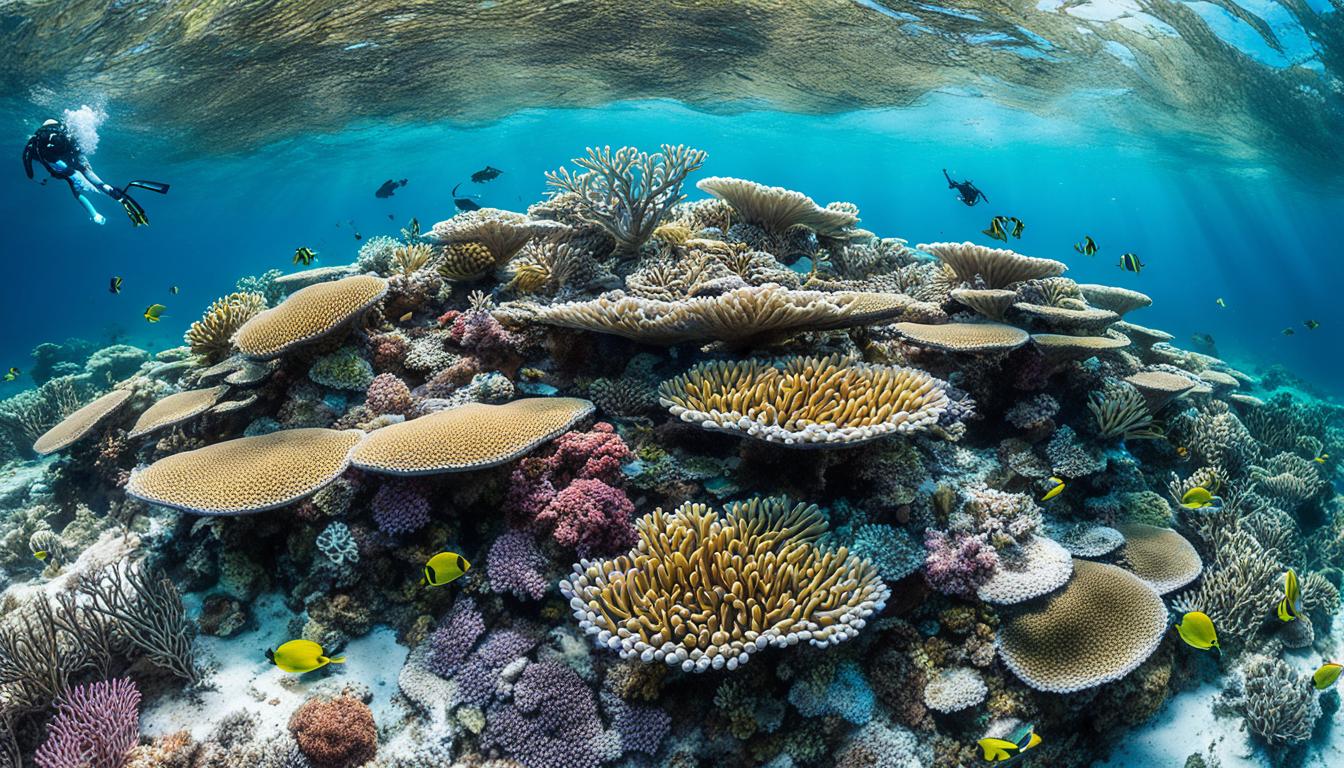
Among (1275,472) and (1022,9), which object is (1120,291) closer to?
(1275,472)

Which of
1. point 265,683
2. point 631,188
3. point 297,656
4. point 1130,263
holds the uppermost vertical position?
point 631,188

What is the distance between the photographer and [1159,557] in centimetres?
502

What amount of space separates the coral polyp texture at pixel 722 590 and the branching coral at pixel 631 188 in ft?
11.5

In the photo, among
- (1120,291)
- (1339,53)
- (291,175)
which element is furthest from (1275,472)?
(291,175)

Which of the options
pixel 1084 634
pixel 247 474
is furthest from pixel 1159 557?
pixel 247 474

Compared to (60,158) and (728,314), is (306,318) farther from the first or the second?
(60,158)

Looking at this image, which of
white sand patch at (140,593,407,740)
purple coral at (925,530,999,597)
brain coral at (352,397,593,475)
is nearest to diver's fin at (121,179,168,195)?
brain coral at (352,397,593,475)

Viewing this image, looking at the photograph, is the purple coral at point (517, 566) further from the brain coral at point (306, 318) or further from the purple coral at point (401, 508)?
the brain coral at point (306, 318)

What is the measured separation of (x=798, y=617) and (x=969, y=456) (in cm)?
253

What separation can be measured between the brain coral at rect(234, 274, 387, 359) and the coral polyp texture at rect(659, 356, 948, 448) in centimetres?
294

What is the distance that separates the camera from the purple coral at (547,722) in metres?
3.59

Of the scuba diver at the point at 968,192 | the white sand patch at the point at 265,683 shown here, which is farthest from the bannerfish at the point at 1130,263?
the white sand patch at the point at 265,683

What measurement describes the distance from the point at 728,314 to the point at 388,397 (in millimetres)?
3062

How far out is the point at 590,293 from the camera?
6.29 meters
